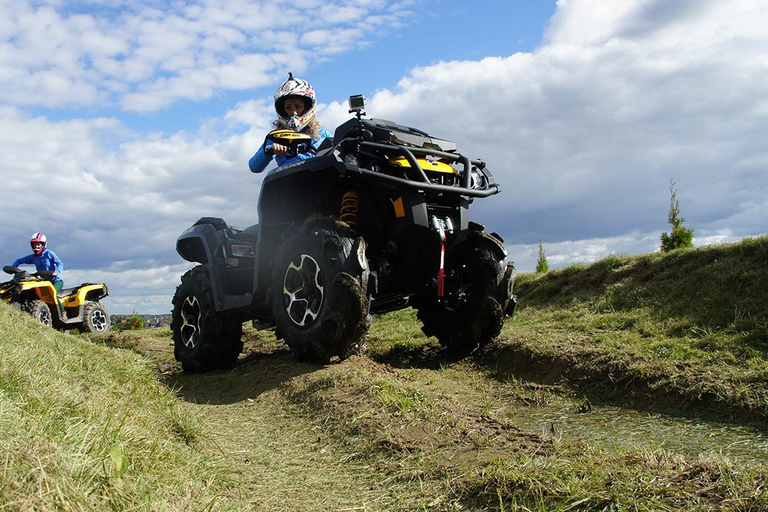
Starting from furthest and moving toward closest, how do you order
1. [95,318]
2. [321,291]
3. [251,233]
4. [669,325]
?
[95,318] < [251,233] < [669,325] < [321,291]

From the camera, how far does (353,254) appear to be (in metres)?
4.61

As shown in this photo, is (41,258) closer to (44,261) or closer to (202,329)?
(44,261)

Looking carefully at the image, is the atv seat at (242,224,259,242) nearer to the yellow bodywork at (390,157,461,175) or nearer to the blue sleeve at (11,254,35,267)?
the yellow bodywork at (390,157,461,175)

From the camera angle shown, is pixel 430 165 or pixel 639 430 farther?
pixel 430 165

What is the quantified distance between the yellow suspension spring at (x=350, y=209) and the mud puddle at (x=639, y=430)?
195cm

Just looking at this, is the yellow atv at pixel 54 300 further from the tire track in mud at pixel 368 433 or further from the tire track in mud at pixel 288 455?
the tire track in mud at pixel 368 433

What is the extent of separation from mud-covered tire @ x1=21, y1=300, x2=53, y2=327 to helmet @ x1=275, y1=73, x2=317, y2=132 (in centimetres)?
858

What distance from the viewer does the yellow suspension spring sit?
16.6ft

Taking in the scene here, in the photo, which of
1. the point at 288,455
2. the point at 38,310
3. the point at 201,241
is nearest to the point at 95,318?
the point at 38,310

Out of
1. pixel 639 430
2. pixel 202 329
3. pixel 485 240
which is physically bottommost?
pixel 639 430

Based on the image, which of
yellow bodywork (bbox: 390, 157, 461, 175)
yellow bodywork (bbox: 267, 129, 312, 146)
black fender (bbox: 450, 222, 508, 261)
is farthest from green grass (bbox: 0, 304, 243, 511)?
black fender (bbox: 450, 222, 508, 261)

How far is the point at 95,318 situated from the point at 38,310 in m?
2.14

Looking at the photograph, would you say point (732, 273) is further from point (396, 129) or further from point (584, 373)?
point (396, 129)

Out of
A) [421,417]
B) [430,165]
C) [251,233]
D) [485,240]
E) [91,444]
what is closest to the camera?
[91,444]
